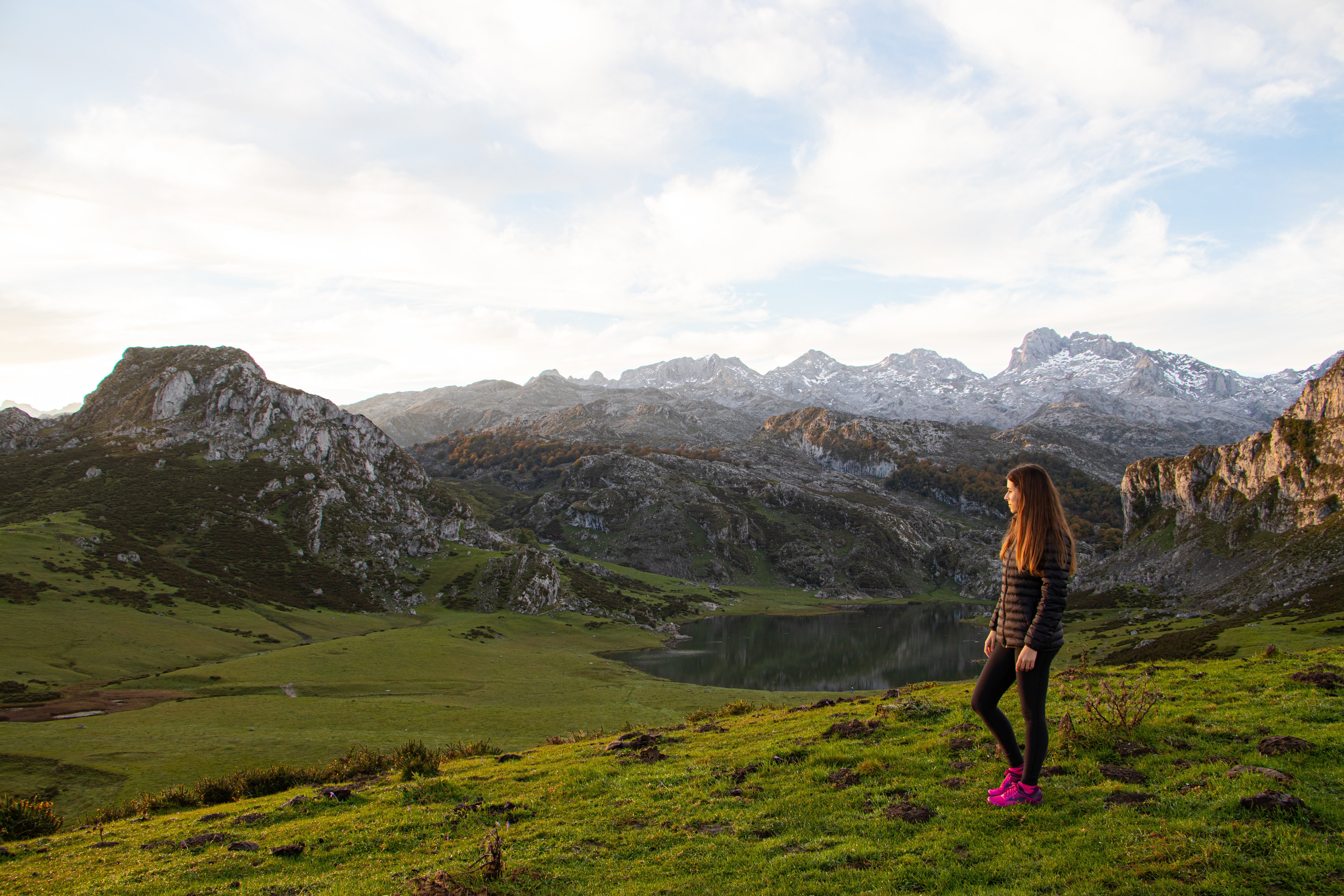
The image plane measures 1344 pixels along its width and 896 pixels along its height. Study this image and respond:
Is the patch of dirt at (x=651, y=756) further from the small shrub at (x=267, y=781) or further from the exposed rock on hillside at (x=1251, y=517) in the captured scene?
the exposed rock on hillside at (x=1251, y=517)

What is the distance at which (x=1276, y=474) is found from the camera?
468 ft

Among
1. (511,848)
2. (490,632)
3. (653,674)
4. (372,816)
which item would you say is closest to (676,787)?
(511,848)

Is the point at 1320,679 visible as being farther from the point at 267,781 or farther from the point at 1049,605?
the point at 267,781

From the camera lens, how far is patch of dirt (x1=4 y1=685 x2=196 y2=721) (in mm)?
53000

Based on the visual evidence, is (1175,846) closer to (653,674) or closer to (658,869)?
(658,869)

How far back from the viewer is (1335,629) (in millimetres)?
69375

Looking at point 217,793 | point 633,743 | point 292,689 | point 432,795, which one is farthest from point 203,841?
point 292,689

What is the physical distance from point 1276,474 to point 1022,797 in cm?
18602

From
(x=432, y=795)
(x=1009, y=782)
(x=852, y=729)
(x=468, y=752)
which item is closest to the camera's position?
(x=1009, y=782)

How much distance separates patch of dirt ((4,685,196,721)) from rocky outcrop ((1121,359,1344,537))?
190 m

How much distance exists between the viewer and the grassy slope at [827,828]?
9508 mm

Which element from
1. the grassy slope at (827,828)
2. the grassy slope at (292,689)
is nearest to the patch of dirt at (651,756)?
the grassy slope at (827,828)

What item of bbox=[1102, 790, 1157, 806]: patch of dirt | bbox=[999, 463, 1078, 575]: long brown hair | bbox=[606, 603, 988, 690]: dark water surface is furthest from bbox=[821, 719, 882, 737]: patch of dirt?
bbox=[606, 603, 988, 690]: dark water surface

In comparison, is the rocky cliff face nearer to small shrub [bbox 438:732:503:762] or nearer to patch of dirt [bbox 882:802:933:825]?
small shrub [bbox 438:732:503:762]
